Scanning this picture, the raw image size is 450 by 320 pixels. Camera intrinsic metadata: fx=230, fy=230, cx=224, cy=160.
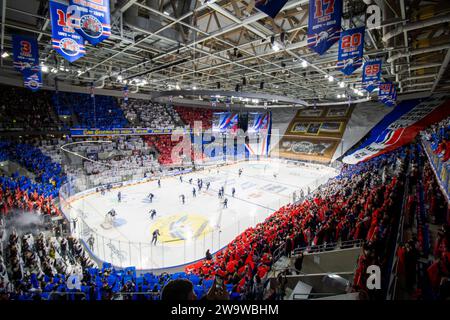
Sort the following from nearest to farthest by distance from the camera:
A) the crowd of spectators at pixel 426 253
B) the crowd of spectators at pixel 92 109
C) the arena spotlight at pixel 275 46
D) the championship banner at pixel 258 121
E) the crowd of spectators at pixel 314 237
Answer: the crowd of spectators at pixel 426 253 < the crowd of spectators at pixel 314 237 < the arena spotlight at pixel 275 46 < the crowd of spectators at pixel 92 109 < the championship banner at pixel 258 121

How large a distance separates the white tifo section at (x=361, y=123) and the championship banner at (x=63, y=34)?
36.2m

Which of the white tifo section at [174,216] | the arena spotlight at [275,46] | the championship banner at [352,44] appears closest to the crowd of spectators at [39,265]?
the white tifo section at [174,216]

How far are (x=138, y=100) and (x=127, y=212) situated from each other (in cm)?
2545

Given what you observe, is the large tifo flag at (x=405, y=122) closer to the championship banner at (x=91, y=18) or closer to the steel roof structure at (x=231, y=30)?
the steel roof structure at (x=231, y=30)

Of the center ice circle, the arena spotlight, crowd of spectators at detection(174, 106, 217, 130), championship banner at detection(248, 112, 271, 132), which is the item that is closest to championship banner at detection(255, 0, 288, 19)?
→ the arena spotlight

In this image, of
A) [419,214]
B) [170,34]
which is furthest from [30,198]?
[419,214]

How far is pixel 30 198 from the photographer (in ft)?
45.3

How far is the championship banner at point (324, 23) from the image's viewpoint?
6395 mm

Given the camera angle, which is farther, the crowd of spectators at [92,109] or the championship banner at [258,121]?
the championship banner at [258,121]

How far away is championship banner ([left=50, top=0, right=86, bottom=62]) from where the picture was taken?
24.8 ft

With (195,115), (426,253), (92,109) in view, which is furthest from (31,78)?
(195,115)

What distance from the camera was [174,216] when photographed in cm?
1670

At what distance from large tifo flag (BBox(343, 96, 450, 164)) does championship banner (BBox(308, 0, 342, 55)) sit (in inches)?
588
